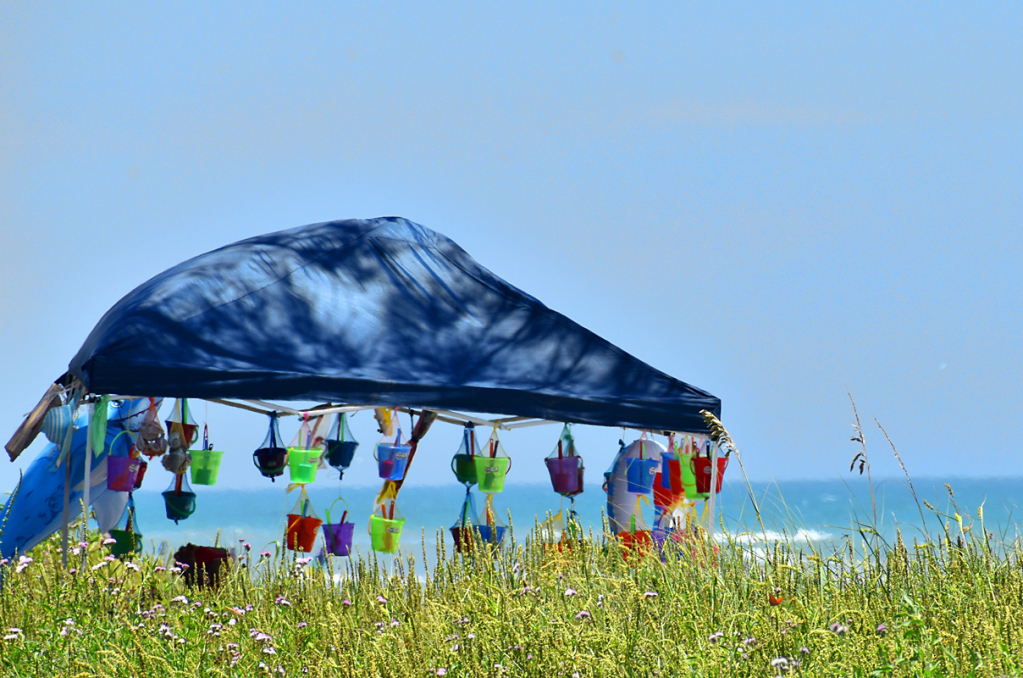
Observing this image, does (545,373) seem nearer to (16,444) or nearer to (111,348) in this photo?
(111,348)

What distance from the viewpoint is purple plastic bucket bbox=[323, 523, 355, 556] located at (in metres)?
6.10

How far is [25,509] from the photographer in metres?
5.96

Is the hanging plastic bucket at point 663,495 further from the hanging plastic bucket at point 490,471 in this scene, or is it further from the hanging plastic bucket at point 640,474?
the hanging plastic bucket at point 490,471

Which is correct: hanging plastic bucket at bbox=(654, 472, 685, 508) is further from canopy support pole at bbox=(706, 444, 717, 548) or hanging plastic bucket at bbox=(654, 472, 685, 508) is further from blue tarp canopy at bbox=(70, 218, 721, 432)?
blue tarp canopy at bbox=(70, 218, 721, 432)

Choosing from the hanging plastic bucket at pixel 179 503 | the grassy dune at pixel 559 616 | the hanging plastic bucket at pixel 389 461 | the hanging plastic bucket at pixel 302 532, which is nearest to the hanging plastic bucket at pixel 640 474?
the hanging plastic bucket at pixel 389 461

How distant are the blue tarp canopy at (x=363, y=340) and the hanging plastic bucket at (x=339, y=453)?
1.23 metres

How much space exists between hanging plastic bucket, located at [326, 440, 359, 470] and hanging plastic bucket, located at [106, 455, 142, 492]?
141cm

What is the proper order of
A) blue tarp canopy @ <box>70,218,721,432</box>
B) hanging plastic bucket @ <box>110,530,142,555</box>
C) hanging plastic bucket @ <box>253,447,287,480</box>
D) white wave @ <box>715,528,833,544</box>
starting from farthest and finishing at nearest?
hanging plastic bucket @ <box>253,447,287,480</box>, hanging plastic bucket @ <box>110,530,142,555</box>, blue tarp canopy @ <box>70,218,721,432</box>, white wave @ <box>715,528,833,544</box>

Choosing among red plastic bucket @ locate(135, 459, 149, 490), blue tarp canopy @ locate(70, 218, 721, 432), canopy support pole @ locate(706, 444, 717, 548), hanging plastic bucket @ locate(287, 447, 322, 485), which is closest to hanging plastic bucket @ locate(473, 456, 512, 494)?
blue tarp canopy @ locate(70, 218, 721, 432)

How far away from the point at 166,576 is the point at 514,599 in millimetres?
2372

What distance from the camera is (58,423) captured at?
5.39 meters

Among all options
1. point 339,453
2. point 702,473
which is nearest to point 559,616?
point 702,473

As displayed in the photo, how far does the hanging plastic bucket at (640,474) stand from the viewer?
6.96 m

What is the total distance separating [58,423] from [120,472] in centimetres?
61
